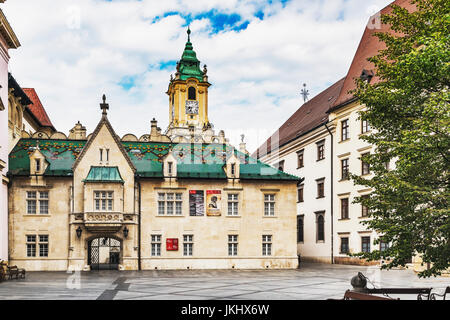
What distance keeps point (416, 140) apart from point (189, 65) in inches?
3943

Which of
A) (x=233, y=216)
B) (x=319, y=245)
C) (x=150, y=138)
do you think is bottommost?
(x=319, y=245)

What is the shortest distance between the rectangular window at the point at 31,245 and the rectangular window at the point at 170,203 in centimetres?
914

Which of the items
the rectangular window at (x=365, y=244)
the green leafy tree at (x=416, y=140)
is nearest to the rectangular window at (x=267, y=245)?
the rectangular window at (x=365, y=244)

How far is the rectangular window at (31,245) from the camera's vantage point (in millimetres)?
38969

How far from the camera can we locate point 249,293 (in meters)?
22.8

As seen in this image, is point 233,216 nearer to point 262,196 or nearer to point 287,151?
point 262,196

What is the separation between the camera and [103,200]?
39406 mm

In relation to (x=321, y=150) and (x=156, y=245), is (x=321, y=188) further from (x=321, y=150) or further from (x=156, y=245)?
(x=156, y=245)

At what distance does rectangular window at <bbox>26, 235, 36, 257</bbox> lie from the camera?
38969 millimetres

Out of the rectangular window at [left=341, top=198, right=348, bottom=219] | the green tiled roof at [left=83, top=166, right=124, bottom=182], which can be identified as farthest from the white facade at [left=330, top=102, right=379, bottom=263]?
the green tiled roof at [left=83, top=166, right=124, bottom=182]

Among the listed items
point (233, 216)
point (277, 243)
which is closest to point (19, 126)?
point (233, 216)

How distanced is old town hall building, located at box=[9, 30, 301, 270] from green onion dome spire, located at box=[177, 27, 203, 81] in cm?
7107

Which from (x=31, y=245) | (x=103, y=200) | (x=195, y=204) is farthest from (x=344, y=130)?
(x=31, y=245)
